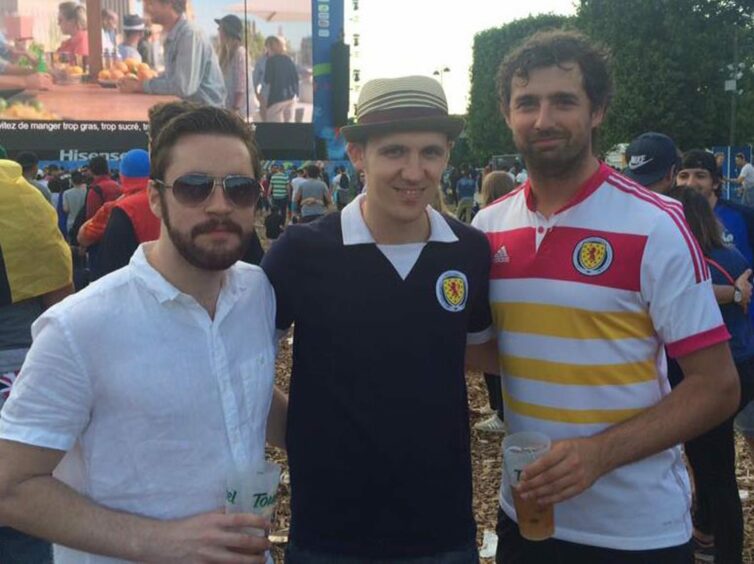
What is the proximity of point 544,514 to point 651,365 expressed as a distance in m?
0.54

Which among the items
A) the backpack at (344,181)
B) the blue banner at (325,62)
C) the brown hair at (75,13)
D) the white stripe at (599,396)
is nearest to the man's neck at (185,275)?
the white stripe at (599,396)

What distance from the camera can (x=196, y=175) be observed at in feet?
6.15

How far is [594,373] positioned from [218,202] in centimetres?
115

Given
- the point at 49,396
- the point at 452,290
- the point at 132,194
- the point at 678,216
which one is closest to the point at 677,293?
the point at 678,216

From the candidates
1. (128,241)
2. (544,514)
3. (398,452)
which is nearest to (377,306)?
(398,452)

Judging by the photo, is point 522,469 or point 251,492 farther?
point 522,469

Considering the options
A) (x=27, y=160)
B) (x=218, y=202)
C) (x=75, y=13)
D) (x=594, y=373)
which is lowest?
(x=594, y=373)

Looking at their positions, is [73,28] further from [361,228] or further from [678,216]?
[678,216]

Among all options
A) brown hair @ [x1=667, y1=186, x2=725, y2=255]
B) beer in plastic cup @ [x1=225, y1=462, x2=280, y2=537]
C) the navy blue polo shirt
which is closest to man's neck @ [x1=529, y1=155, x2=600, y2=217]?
the navy blue polo shirt

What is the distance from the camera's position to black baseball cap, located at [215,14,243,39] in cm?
3075

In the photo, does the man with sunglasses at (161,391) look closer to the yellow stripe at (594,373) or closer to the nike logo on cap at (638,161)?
the yellow stripe at (594,373)

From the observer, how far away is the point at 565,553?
2.37 meters

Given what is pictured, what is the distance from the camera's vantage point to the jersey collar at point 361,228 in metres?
2.28

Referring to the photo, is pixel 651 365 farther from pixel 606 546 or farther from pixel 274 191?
pixel 274 191
